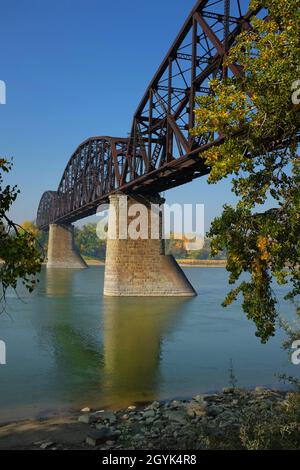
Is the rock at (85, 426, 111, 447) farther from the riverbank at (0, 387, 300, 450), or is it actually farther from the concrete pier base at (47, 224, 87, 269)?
the concrete pier base at (47, 224, 87, 269)

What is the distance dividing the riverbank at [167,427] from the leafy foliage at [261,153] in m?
2.37

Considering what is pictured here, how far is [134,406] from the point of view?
631 inches

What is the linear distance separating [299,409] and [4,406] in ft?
33.8

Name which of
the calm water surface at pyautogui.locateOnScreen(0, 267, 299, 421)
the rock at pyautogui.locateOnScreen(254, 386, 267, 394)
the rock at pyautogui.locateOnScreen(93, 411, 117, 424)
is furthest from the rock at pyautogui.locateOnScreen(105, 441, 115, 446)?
the rock at pyautogui.locateOnScreen(254, 386, 267, 394)

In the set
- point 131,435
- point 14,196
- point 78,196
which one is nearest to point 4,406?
point 131,435

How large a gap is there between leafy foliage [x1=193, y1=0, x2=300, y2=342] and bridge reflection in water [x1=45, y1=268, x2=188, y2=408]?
835 centimetres

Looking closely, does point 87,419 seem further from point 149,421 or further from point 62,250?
point 62,250

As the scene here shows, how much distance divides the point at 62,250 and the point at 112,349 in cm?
9841

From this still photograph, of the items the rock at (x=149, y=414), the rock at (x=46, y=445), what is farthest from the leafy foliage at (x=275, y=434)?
the rock at (x=46, y=445)

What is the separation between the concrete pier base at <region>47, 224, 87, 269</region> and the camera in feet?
394

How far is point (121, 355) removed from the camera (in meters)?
25.2

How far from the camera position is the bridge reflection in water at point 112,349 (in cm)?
1838

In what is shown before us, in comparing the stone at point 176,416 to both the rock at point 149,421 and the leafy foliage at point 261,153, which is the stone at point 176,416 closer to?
the rock at point 149,421

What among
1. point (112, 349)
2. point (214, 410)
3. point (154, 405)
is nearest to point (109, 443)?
point (214, 410)
